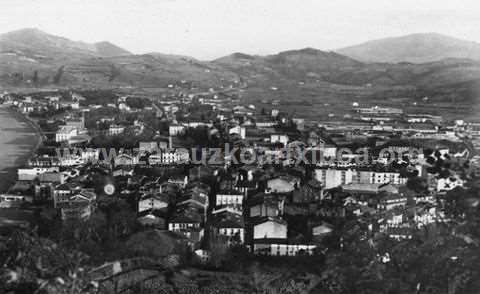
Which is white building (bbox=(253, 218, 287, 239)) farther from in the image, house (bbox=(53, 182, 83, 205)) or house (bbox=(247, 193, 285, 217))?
house (bbox=(53, 182, 83, 205))

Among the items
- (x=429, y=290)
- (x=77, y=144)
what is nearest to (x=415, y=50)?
(x=77, y=144)

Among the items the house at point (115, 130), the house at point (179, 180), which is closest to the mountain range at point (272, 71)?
the house at point (115, 130)

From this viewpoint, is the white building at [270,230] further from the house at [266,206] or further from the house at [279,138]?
the house at [279,138]

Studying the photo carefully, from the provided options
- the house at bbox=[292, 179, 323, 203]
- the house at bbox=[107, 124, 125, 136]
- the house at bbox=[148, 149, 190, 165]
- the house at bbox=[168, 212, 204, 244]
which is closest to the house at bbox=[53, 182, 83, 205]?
the house at bbox=[168, 212, 204, 244]

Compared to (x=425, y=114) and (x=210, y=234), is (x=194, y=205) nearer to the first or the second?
(x=210, y=234)

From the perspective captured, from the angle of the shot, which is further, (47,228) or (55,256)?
(47,228)

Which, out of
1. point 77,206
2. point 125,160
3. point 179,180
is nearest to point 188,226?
point 77,206

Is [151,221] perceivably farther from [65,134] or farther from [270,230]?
[65,134]
